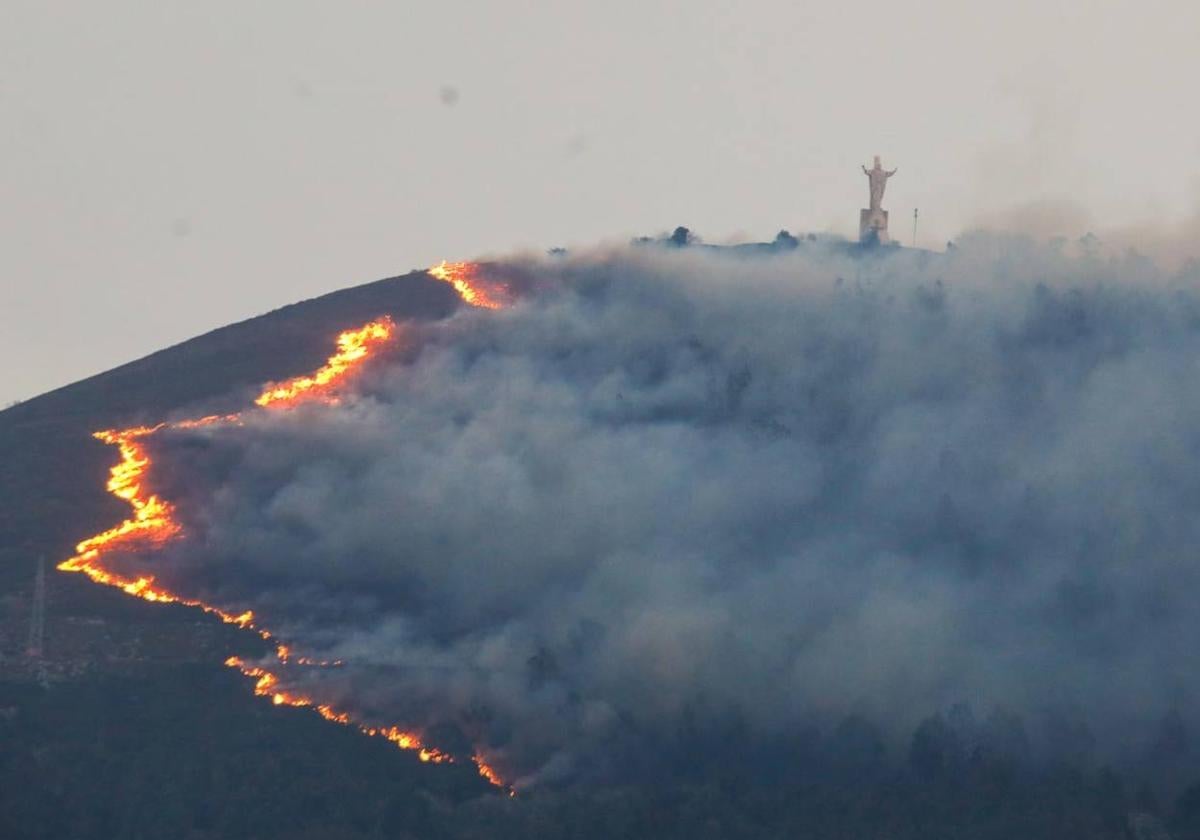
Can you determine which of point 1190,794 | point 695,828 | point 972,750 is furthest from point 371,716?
point 1190,794

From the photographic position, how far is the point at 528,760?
193875mm

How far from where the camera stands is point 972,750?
7505 inches

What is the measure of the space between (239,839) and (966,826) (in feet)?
164

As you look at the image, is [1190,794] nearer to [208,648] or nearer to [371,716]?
[371,716]

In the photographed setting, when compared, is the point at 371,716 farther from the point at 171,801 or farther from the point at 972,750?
the point at 972,750

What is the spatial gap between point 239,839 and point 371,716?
15154mm

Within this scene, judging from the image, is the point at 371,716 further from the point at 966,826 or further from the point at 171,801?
the point at 966,826

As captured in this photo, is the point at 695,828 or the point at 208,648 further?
the point at 208,648

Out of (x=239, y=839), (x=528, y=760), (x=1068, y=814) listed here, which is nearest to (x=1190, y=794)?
(x=1068, y=814)

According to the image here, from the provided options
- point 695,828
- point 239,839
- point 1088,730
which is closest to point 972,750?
point 1088,730

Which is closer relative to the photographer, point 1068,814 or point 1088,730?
point 1068,814

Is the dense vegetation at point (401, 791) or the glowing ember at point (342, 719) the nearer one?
the dense vegetation at point (401, 791)

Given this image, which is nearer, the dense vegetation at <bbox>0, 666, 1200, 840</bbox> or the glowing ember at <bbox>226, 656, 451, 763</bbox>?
the dense vegetation at <bbox>0, 666, 1200, 840</bbox>

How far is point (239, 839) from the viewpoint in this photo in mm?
184750
